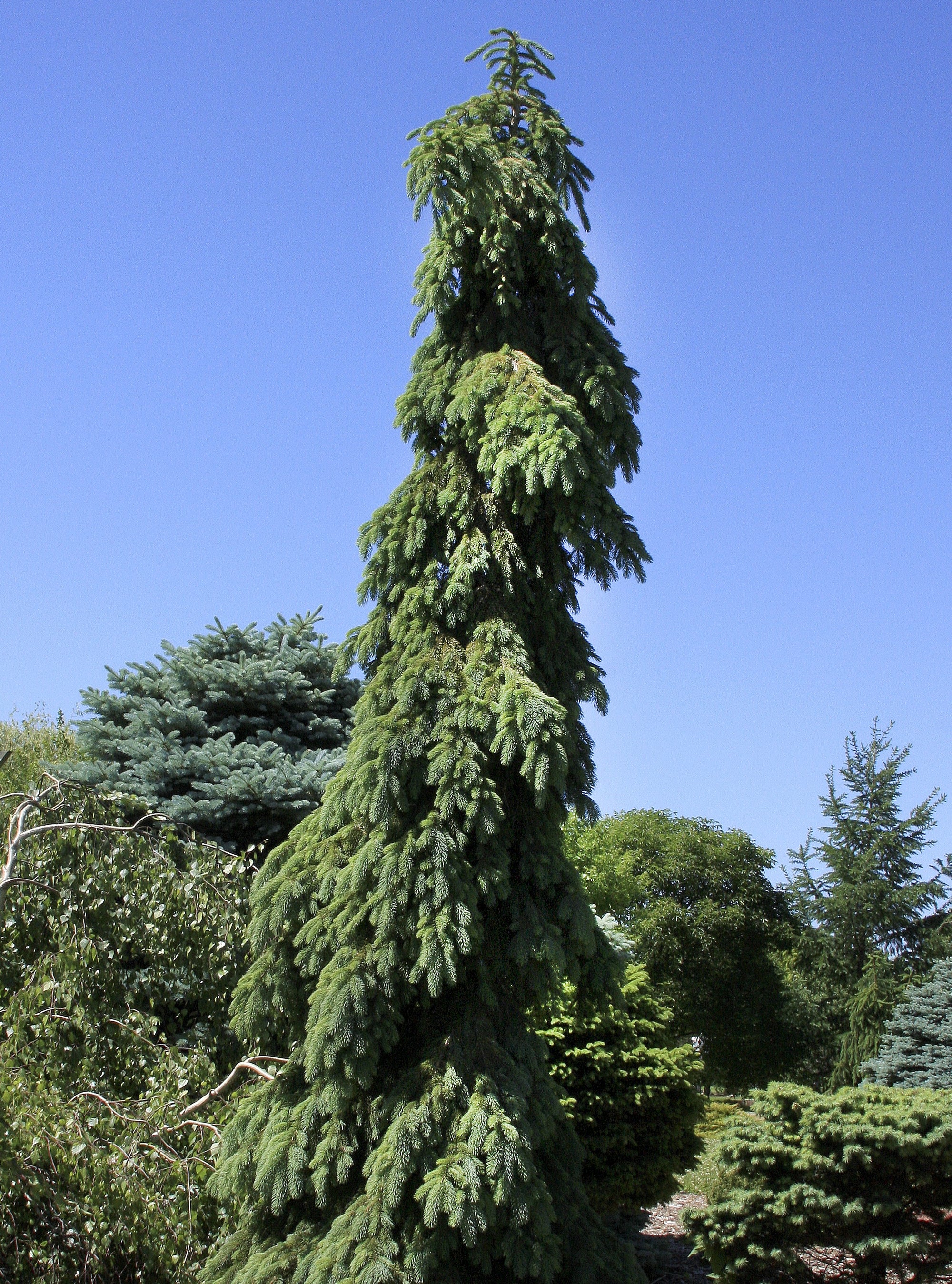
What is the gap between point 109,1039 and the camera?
6.06m

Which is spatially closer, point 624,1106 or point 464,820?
point 464,820

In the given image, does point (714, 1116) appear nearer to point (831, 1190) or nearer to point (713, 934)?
point (713, 934)

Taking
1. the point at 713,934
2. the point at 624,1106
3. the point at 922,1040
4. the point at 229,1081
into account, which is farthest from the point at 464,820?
the point at 713,934

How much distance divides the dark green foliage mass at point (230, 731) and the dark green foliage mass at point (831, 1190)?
174 inches

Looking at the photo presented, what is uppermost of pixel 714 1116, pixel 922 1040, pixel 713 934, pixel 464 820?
pixel 713 934

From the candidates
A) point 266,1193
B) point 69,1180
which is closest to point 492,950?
point 266,1193

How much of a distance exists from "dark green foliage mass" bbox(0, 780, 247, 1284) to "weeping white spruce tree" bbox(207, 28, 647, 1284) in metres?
0.49

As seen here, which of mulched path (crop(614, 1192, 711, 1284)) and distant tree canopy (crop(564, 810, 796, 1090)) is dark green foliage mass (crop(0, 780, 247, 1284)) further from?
distant tree canopy (crop(564, 810, 796, 1090))

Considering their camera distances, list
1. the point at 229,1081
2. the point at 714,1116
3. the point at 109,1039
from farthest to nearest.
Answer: the point at 714,1116
the point at 109,1039
the point at 229,1081

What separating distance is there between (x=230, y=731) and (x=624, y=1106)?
5131 mm

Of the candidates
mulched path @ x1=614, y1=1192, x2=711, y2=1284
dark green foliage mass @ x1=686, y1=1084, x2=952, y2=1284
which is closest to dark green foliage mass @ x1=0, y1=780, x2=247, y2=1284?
dark green foliage mass @ x1=686, y1=1084, x2=952, y2=1284

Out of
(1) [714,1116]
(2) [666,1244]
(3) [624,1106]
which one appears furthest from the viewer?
(1) [714,1116]

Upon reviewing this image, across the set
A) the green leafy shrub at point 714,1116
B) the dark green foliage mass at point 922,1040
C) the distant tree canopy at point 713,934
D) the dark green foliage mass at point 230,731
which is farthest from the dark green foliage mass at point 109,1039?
the distant tree canopy at point 713,934

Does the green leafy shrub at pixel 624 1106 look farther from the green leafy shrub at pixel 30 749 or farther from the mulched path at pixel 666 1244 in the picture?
the green leafy shrub at pixel 30 749
